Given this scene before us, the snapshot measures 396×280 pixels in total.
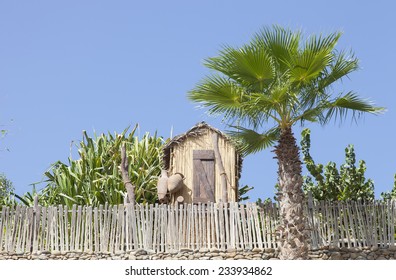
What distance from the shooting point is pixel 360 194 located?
17.7 metres

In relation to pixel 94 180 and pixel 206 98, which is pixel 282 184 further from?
pixel 94 180

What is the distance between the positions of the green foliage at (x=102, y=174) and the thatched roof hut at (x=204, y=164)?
1362mm

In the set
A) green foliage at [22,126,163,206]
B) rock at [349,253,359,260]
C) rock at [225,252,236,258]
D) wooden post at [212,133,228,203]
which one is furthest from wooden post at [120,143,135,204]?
rock at [349,253,359,260]

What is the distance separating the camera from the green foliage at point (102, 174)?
17.6 m

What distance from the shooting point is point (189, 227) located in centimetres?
1440

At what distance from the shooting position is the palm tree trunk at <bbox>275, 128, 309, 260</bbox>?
12.1 metres

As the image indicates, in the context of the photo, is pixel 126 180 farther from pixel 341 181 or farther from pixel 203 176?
pixel 341 181

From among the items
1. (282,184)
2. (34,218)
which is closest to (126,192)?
(34,218)

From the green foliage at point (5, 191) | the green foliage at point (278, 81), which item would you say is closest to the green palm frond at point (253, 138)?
the green foliage at point (278, 81)

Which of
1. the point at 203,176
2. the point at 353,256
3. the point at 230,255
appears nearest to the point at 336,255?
the point at 353,256

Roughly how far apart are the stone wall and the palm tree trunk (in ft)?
5.91

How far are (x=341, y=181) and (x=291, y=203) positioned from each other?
655cm
